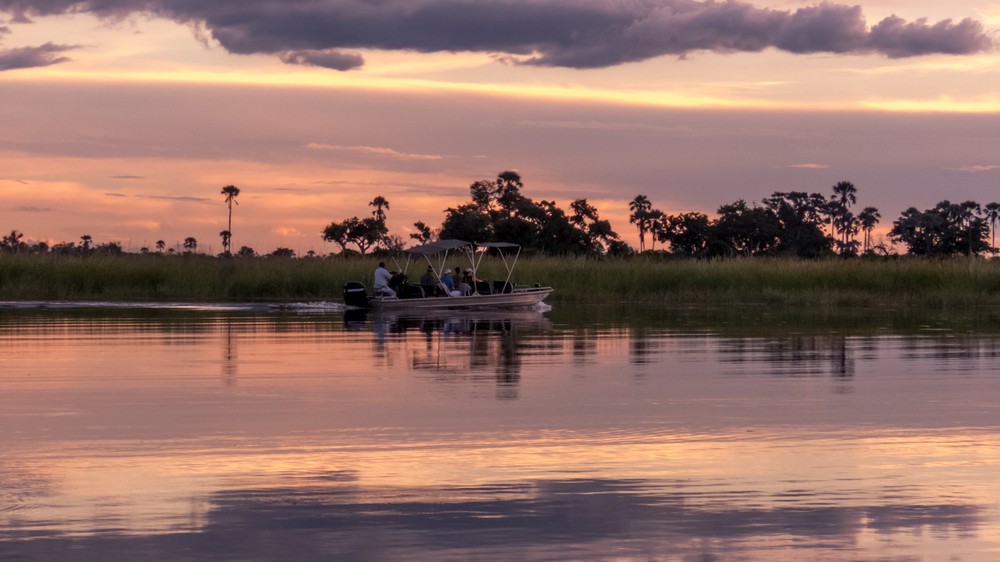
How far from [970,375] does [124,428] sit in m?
10.8

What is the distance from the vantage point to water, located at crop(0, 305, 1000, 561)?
7.42m

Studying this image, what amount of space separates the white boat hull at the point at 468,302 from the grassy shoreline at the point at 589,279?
34.1 feet

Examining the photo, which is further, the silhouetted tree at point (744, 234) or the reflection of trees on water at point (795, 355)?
the silhouetted tree at point (744, 234)

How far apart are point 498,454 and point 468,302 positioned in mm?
28125

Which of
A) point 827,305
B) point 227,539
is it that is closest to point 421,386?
point 227,539

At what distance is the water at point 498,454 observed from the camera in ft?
24.3

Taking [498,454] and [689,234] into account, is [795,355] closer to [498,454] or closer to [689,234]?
[498,454]

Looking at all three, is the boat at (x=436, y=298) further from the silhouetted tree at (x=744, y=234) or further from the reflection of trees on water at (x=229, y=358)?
the silhouetted tree at (x=744, y=234)

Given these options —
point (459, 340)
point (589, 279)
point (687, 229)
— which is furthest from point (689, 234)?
point (459, 340)

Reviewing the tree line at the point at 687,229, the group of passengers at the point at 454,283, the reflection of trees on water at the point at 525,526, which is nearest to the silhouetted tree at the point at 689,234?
the tree line at the point at 687,229

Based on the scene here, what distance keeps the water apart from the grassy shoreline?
94.3 feet

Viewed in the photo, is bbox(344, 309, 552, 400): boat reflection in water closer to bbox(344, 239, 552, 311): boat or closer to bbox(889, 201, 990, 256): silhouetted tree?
bbox(344, 239, 552, 311): boat

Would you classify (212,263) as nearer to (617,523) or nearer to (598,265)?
(598,265)

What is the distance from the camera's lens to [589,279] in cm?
5244
